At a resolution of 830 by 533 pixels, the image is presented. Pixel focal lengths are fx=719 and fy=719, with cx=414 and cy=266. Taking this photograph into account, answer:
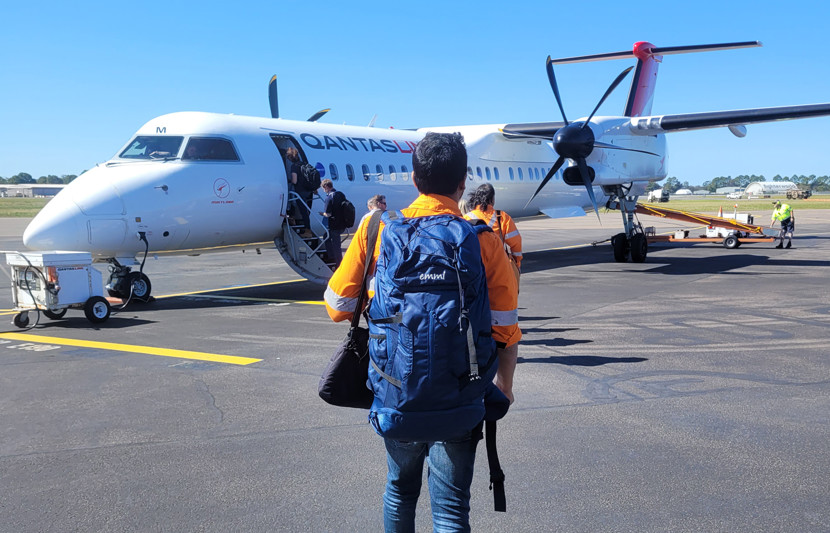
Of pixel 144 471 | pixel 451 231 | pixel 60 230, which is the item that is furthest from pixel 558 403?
pixel 60 230

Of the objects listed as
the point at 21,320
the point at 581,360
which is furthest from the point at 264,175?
the point at 581,360

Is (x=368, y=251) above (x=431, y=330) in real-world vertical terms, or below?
above

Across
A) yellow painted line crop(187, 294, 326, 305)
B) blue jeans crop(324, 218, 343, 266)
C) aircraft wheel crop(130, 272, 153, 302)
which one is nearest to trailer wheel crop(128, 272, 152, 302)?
aircraft wheel crop(130, 272, 153, 302)

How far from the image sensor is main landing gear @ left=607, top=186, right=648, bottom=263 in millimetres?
18516

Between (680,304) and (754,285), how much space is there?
324 cm

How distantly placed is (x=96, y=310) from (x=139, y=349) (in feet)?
7.20

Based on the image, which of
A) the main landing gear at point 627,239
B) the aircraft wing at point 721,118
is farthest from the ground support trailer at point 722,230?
the aircraft wing at point 721,118

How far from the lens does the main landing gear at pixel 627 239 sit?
18.5 m

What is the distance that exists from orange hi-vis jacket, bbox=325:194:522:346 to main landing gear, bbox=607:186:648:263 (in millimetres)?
16272

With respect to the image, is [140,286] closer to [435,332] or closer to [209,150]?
[209,150]

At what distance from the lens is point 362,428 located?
17.6ft

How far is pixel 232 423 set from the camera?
5.46m

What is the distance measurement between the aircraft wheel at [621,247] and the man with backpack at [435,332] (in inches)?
651

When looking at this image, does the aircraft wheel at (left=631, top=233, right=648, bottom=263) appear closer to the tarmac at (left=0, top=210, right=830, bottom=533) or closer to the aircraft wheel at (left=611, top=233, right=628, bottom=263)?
the aircraft wheel at (left=611, top=233, right=628, bottom=263)
